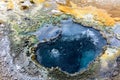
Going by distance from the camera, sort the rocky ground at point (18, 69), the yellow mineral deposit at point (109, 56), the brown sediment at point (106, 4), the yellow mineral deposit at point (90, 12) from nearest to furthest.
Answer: the rocky ground at point (18, 69) → the yellow mineral deposit at point (109, 56) → the yellow mineral deposit at point (90, 12) → the brown sediment at point (106, 4)

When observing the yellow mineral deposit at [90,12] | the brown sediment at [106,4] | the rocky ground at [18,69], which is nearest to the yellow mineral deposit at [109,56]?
the rocky ground at [18,69]

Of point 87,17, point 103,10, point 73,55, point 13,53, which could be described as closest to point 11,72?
point 13,53

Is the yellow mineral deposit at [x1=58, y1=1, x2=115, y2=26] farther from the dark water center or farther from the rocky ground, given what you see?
the rocky ground

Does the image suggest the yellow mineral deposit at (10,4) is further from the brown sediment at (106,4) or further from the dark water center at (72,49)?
the brown sediment at (106,4)

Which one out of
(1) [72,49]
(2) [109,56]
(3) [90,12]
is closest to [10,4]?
(3) [90,12]

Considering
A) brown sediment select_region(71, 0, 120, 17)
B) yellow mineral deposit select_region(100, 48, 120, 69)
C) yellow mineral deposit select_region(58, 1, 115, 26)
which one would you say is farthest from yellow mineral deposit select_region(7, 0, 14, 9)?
yellow mineral deposit select_region(100, 48, 120, 69)

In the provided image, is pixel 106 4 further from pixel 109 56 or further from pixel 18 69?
pixel 18 69
